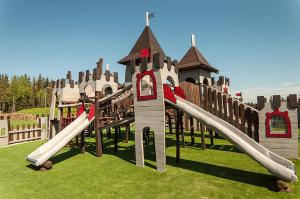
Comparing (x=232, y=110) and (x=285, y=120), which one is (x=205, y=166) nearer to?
(x=232, y=110)

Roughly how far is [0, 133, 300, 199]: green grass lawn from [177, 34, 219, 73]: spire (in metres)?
6.79

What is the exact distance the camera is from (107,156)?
9.71m

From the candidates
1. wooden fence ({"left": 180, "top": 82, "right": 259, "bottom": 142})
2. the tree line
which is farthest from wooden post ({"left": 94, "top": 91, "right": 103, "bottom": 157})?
the tree line

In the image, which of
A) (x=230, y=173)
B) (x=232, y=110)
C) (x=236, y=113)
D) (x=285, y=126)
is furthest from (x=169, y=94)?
(x=285, y=126)

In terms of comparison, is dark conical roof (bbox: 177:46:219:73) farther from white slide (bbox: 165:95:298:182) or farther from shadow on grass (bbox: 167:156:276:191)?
shadow on grass (bbox: 167:156:276:191)

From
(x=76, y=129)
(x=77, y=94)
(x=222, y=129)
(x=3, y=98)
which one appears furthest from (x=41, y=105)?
(x=222, y=129)

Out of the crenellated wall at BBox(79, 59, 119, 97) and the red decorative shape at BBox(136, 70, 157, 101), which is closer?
the red decorative shape at BBox(136, 70, 157, 101)

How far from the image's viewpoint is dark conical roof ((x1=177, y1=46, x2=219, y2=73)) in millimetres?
14738

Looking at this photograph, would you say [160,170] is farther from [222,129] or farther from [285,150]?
[285,150]

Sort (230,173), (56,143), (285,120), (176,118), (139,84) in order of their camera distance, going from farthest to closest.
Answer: (176,118)
(56,143)
(285,120)
(139,84)
(230,173)

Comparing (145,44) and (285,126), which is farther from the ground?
(145,44)

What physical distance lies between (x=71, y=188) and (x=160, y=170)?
2763 millimetres

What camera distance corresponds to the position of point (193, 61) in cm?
1565

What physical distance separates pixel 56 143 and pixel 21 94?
2632 inches
